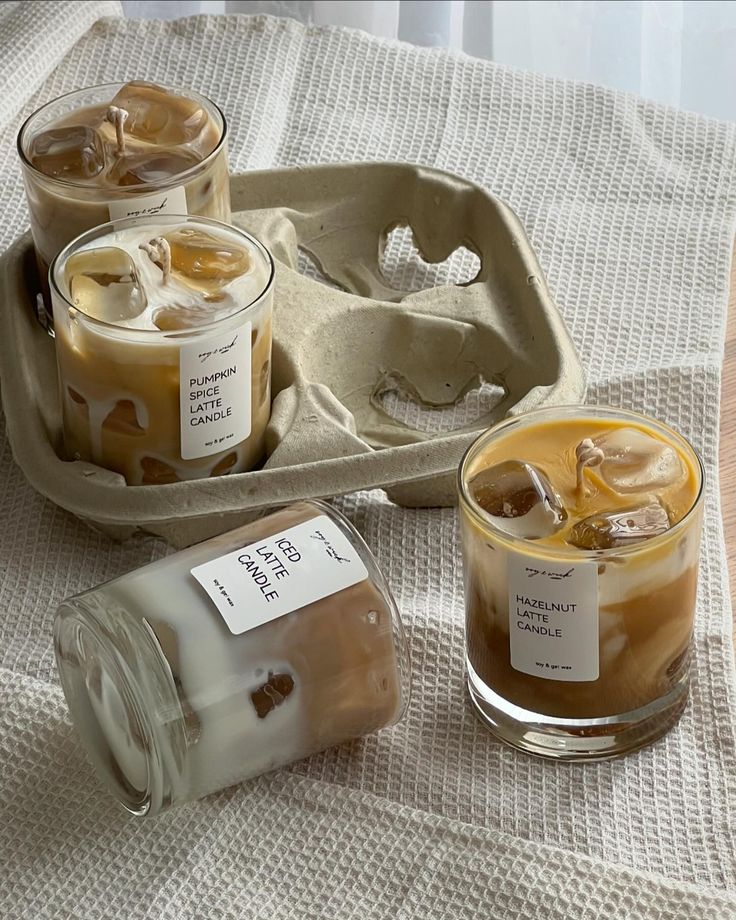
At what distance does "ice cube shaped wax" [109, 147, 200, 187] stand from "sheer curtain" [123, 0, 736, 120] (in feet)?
1.93

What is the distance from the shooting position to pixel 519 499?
0.50 meters

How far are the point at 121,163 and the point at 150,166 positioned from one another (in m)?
0.01

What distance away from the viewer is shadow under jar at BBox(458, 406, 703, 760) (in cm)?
48

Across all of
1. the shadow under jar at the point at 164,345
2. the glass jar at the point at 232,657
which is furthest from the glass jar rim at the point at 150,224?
the glass jar at the point at 232,657

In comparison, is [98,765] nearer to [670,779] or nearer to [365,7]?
[670,779]

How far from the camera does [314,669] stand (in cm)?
50

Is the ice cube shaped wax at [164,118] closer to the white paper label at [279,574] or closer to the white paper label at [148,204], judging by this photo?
the white paper label at [148,204]

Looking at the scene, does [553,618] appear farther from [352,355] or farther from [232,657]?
[352,355]

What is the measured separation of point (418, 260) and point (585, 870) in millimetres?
437

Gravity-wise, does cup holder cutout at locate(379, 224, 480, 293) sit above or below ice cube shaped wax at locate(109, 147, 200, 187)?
below

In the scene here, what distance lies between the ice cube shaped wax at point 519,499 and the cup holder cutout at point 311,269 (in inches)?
12.2

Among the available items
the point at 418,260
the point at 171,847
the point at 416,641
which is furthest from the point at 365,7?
the point at 171,847

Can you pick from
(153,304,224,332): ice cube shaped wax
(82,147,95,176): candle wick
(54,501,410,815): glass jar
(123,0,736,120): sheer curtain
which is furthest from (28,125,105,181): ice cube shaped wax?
(123,0,736,120): sheer curtain

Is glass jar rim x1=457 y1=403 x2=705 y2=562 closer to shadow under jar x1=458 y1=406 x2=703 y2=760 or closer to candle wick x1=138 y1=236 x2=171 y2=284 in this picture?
shadow under jar x1=458 y1=406 x2=703 y2=760
